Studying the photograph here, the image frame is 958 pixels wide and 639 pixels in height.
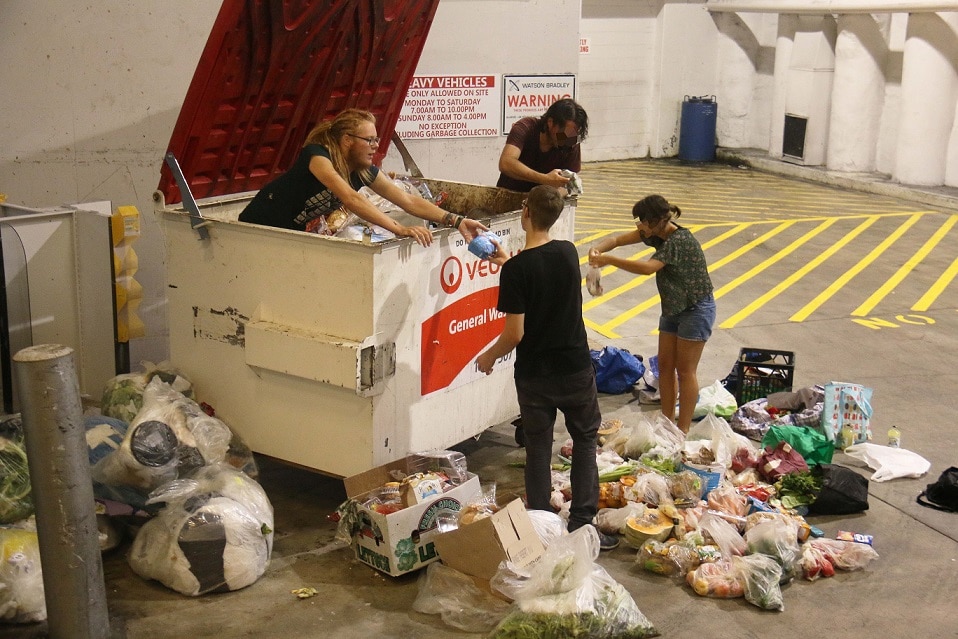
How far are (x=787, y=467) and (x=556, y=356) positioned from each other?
1.81 metres

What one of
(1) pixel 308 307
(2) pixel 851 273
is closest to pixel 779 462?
(1) pixel 308 307

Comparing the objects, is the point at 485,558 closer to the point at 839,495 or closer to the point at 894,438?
the point at 839,495

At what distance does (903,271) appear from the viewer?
11.0 m

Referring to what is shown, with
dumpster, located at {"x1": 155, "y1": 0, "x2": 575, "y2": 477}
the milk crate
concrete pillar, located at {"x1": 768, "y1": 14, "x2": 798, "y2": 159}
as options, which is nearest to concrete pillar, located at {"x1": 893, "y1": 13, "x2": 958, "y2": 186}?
concrete pillar, located at {"x1": 768, "y1": 14, "x2": 798, "y2": 159}

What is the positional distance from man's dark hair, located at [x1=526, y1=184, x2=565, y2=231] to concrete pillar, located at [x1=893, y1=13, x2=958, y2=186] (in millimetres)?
11649

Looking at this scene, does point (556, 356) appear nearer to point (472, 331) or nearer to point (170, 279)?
→ point (472, 331)

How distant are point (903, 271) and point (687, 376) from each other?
5.75 meters

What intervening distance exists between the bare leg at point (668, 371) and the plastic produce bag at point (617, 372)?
700 millimetres

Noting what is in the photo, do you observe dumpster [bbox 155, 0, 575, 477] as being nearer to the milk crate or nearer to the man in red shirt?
the man in red shirt

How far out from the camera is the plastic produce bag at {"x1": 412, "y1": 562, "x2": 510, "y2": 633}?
173 inches

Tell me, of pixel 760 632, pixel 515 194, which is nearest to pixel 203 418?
pixel 515 194

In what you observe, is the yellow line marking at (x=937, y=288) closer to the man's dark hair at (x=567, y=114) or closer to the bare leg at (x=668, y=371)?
the bare leg at (x=668, y=371)

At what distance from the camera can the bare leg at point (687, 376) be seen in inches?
246

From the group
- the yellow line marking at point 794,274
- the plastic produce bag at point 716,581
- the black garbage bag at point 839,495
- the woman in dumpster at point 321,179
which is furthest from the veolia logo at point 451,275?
the yellow line marking at point 794,274
